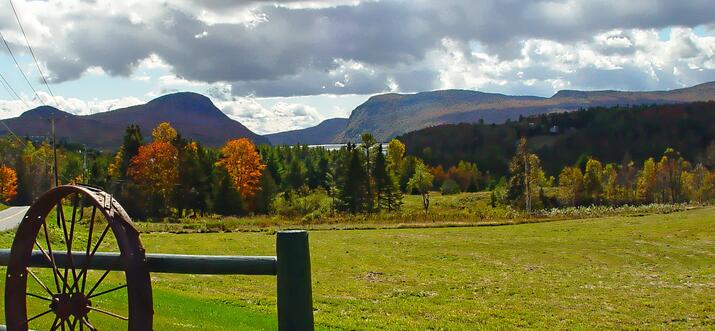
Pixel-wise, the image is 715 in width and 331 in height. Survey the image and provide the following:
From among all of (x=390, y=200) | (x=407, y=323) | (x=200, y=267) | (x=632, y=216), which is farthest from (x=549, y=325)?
(x=390, y=200)

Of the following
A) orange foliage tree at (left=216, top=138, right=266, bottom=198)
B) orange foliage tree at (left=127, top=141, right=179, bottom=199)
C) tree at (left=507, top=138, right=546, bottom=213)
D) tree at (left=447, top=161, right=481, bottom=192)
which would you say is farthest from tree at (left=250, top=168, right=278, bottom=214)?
tree at (left=447, top=161, right=481, bottom=192)

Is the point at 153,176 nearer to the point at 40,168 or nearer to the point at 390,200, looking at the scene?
the point at 390,200

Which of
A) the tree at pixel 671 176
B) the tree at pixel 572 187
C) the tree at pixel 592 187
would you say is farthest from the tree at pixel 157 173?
the tree at pixel 671 176

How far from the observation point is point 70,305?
5273 mm

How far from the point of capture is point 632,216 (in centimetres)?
6444

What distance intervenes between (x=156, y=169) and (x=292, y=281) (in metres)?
84.2

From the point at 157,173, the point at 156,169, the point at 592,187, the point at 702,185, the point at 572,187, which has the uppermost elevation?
the point at 156,169

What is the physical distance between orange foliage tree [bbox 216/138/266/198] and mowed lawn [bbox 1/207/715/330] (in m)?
Answer: 45.3

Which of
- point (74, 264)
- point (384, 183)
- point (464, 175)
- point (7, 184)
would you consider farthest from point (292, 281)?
point (464, 175)

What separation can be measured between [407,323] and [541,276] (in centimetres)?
1410

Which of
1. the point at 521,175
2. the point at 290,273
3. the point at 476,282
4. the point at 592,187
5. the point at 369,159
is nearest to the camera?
the point at 290,273

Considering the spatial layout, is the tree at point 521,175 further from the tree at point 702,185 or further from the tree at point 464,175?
the tree at point 464,175

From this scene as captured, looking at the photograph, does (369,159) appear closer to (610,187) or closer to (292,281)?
(610,187)

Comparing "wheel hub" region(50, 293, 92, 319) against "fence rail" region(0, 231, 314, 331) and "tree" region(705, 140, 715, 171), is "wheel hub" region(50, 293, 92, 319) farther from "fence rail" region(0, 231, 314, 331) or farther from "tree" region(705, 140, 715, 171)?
"tree" region(705, 140, 715, 171)
